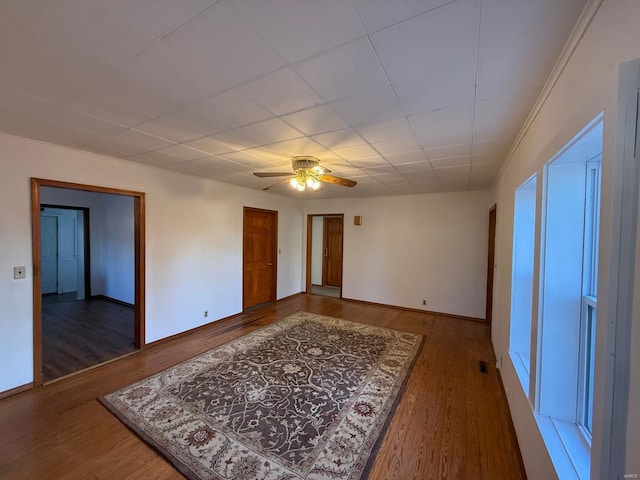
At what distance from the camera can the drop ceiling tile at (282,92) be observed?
1.44 m

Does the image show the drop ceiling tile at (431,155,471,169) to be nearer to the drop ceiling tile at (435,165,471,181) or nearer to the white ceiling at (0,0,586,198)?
the drop ceiling tile at (435,165,471,181)

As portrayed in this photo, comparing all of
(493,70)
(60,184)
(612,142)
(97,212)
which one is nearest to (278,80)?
(493,70)

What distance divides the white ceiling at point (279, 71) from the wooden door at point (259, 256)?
272cm

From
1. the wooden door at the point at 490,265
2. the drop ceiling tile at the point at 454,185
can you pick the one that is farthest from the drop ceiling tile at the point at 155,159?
the wooden door at the point at 490,265

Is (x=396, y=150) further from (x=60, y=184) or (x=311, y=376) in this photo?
(x=60, y=184)

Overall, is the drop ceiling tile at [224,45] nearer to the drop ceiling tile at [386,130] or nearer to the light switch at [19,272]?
the drop ceiling tile at [386,130]

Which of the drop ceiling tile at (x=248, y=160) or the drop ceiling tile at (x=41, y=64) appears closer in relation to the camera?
the drop ceiling tile at (x=41, y=64)

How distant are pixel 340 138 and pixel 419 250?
3.54 m

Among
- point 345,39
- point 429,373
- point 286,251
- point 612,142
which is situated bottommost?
point 429,373

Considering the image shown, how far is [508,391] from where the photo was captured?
2.37 meters

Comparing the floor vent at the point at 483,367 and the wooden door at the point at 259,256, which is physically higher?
the wooden door at the point at 259,256

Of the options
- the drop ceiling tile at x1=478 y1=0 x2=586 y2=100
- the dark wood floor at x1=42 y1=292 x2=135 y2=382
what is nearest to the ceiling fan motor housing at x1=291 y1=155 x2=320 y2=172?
the drop ceiling tile at x1=478 y1=0 x2=586 y2=100

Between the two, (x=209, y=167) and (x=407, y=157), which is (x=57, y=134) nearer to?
(x=209, y=167)

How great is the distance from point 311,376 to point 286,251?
356 cm
